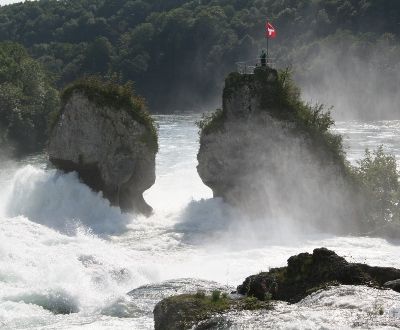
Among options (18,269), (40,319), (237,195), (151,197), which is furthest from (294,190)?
(40,319)

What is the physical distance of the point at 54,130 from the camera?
4662 cm

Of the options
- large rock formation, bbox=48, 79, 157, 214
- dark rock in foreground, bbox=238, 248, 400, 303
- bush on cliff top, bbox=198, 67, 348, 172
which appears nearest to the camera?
dark rock in foreground, bbox=238, 248, 400, 303

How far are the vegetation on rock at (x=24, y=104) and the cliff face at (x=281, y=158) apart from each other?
48.0 metres

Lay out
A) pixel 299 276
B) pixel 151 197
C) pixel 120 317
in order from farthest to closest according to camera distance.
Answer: pixel 151 197
pixel 120 317
pixel 299 276

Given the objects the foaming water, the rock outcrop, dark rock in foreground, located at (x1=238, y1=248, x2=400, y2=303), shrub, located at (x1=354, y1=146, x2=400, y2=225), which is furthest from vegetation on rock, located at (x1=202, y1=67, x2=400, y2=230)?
dark rock in foreground, located at (x1=238, y1=248, x2=400, y2=303)

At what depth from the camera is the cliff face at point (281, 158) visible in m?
44.9

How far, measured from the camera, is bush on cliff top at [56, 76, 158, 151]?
4506 centimetres

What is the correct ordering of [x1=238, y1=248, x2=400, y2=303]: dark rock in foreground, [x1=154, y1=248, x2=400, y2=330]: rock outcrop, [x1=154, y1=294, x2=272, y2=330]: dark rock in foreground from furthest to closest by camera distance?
1. [x1=238, y1=248, x2=400, y2=303]: dark rock in foreground
2. [x1=154, y1=248, x2=400, y2=330]: rock outcrop
3. [x1=154, y1=294, x2=272, y2=330]: dark rock in foreground

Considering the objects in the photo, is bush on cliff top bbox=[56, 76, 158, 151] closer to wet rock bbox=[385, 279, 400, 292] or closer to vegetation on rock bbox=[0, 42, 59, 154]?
wet rock bbox=[385, 279, 400, 292]

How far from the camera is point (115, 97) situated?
45219mm

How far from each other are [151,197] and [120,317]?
3066 centimetres

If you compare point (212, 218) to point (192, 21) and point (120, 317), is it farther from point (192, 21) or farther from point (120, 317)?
point (192, 21)

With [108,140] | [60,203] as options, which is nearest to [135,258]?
[60,203]

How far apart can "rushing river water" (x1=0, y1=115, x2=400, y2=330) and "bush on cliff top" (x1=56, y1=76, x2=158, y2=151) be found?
5.40 m
